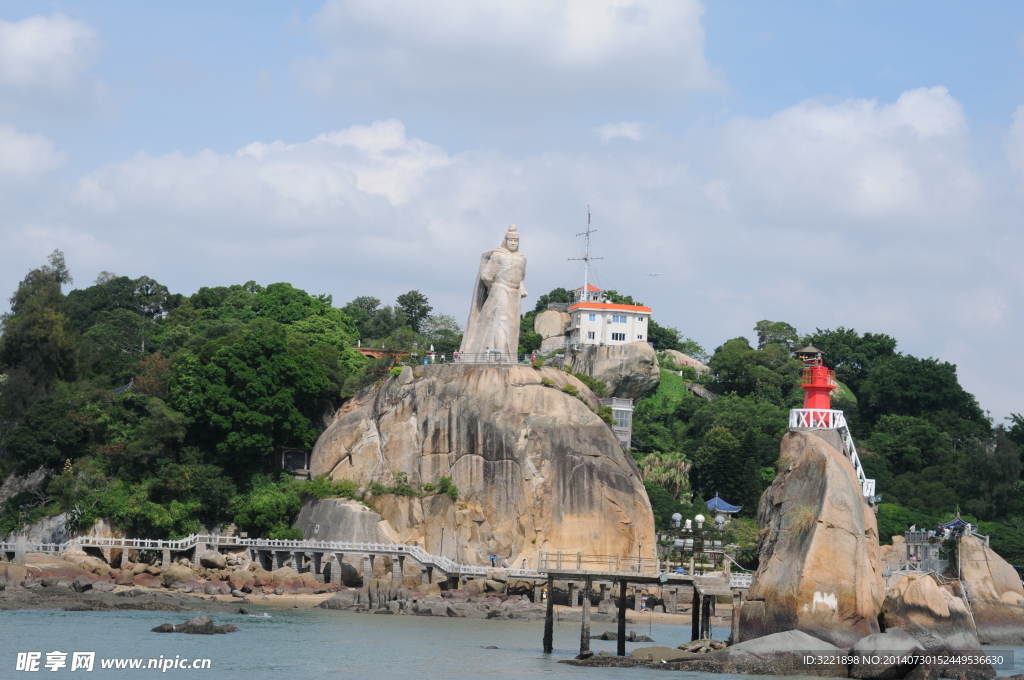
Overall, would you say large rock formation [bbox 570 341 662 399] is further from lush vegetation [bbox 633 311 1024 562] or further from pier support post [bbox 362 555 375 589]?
pier support post [bbox 362 555 375 589]

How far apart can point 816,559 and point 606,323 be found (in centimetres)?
5706

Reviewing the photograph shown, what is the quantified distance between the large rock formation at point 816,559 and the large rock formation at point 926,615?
427 millimetres

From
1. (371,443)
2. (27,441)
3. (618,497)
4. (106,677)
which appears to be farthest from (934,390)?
(106,677)

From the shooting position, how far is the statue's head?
6162cm

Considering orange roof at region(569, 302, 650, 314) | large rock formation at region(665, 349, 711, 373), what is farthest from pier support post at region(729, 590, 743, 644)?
large rock formation at region(665, 349, 711, 373)

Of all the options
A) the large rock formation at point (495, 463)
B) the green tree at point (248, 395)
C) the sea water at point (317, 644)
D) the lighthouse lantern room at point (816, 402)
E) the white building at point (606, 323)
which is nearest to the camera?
the sea water at point (317, 644)

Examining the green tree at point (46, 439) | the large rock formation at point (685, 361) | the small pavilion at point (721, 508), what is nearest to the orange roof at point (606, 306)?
the large rock formation at point (685, 361)

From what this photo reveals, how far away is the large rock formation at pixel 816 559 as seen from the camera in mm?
32875

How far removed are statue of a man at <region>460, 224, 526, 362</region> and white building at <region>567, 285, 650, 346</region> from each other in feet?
89.7

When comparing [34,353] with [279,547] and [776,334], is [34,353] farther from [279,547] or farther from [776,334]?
[776,334]

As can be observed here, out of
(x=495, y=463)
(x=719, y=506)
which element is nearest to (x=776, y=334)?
(x=719, y=506)

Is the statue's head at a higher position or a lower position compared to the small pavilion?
higher

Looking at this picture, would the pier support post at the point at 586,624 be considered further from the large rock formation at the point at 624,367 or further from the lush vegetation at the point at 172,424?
the large rock formation at the point at 624,367

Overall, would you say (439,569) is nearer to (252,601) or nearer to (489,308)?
(252,601)
